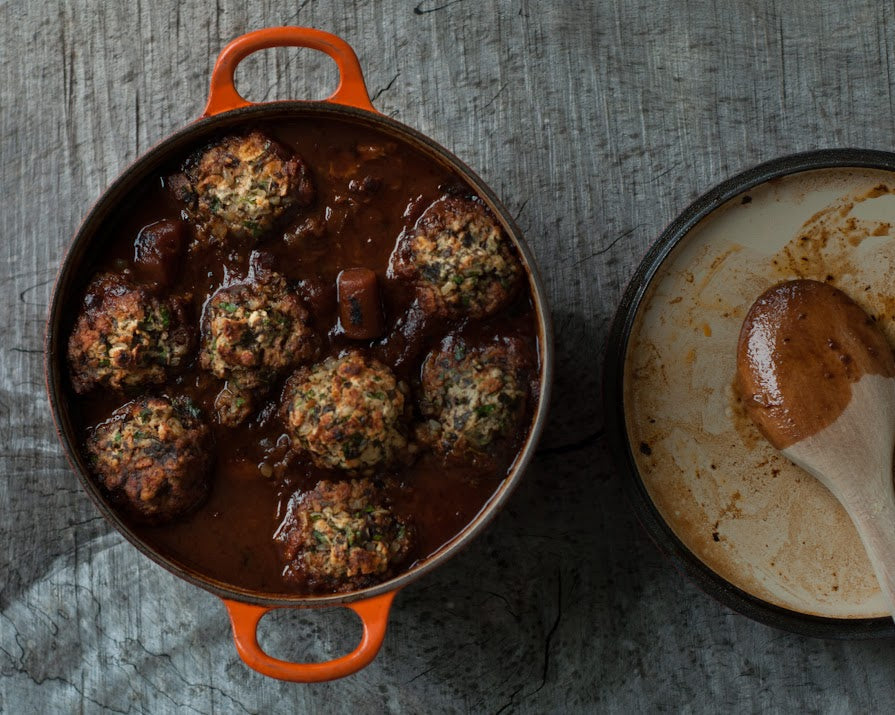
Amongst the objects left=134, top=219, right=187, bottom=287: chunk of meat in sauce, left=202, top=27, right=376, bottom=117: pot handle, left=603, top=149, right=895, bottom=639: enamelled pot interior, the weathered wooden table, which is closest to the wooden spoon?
left=603, top=149, right=895, bottom=639: enamelled pot interior

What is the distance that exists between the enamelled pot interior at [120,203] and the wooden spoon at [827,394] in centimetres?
62

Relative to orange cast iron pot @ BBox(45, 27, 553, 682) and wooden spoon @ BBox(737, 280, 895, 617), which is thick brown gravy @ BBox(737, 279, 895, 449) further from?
orange cast iron pot @ BBox(45, 27, 553, 682)

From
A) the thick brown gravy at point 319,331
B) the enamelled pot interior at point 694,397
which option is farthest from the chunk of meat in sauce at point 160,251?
the enamelled pot interior at point 694,397

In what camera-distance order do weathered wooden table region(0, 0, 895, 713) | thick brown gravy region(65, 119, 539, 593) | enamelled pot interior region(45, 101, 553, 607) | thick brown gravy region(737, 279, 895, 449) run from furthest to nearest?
1. weathered wooden table region(0, 0, 895, 713)
2. thick brown gravy region(737, 279, 895, 449)
3. thick brown gravy region(65, 119, 539, 593)
4. enamelled pot interior region(45, 101, 553, 607)

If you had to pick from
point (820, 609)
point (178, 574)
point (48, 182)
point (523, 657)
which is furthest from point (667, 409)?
point (48, 182)

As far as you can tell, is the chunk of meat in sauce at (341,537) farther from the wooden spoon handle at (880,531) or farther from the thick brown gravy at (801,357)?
the wooden spoon handle at (880,531)

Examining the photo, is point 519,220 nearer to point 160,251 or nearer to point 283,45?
point 283,45

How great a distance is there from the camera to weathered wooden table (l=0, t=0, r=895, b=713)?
267 centimetres

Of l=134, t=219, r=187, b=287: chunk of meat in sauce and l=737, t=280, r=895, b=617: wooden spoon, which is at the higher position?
l=134, t=219, r=187, b=287: chunk of meat in sauce

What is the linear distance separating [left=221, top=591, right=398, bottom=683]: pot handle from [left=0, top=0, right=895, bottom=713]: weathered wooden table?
1.74 feet

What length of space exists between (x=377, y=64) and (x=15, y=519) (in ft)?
5.97

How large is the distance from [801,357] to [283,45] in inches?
62.2

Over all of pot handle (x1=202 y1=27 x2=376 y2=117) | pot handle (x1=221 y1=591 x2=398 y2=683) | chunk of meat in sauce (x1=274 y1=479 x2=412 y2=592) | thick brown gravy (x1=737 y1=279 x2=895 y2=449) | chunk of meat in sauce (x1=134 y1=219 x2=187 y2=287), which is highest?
pot handle (x1=202 y1=27 x2=376 y2=117)

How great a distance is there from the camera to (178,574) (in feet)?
6.87
